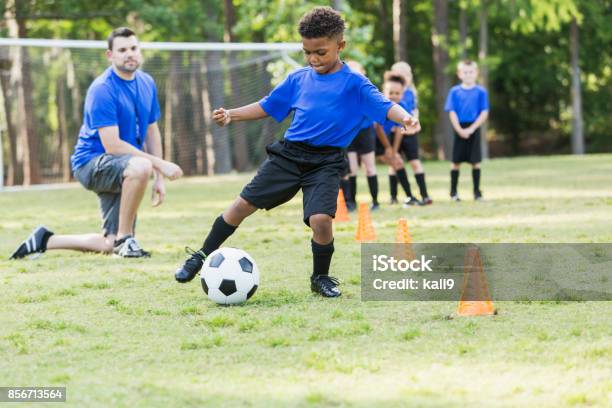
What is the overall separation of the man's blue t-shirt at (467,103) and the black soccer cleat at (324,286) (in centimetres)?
652

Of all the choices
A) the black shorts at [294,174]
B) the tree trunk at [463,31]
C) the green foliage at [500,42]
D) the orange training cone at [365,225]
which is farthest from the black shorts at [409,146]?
the tree trunk at [463,31]

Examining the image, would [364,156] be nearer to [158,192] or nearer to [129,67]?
[158,192]

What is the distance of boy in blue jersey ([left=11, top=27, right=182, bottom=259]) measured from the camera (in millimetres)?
7379

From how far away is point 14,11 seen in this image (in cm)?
2292

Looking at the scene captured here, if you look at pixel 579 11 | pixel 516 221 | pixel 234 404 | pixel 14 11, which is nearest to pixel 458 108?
pixel 516 221

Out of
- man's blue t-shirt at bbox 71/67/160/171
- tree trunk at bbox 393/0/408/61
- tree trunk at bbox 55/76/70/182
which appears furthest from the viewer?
tree trunk at bbox 393/0/408/61

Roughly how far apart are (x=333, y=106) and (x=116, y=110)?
254 centimetres

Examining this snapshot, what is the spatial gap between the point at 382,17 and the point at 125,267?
30687 millimetres

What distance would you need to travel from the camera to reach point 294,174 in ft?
Result: 18.4

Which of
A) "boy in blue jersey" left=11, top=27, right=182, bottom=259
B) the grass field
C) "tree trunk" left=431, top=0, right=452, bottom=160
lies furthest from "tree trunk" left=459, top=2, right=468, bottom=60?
"boy in blue jersey" left=11, top=27, right=182, bottom=259

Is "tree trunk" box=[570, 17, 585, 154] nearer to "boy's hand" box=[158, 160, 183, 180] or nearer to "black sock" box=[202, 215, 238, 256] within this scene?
"boy's hand" box=[158, 160, 183, 180]

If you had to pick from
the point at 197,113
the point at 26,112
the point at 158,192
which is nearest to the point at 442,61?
the point at 197,113

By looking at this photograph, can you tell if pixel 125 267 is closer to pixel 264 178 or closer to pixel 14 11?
pixel 264 178

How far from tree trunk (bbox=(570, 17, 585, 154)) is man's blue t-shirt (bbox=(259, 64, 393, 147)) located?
91.2 feet
